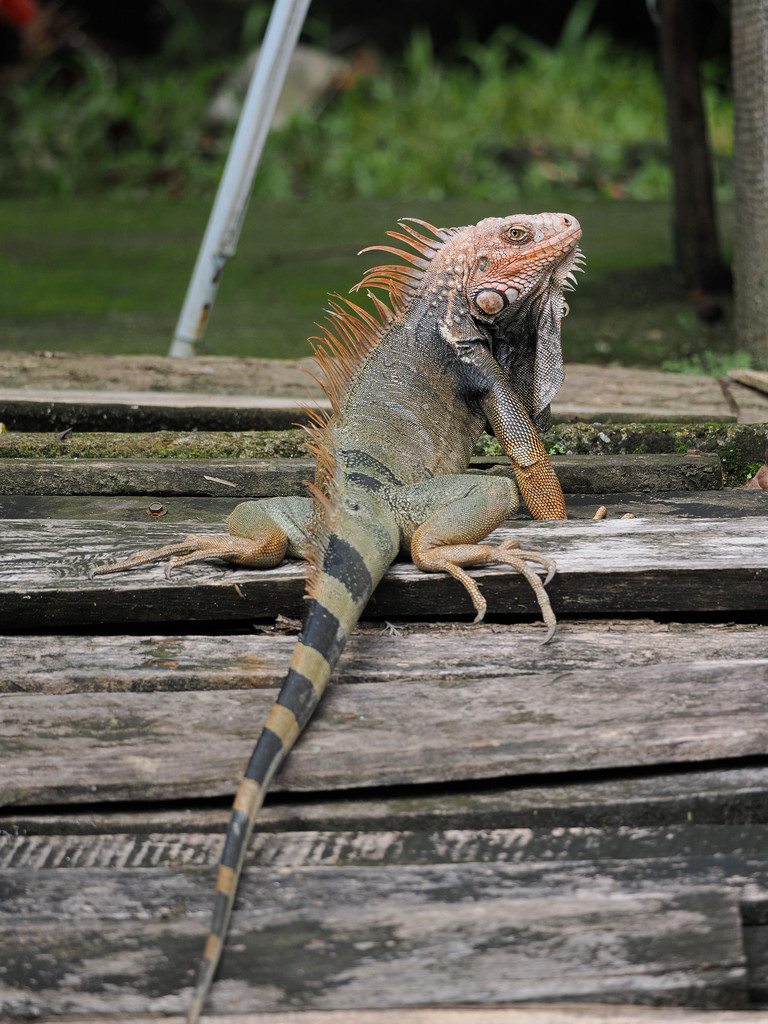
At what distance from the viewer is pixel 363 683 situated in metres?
2.33

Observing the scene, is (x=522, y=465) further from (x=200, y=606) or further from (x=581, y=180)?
(x=581, y=180)

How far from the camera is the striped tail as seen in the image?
1793mm

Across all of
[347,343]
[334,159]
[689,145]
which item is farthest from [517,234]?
[334,159]

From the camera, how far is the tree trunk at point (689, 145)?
6152mm

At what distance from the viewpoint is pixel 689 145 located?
6.23 meters

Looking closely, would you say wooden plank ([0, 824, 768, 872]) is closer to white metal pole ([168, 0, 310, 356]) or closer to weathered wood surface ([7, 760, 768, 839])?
weathered wood surface ([7, 760, 768, 839])

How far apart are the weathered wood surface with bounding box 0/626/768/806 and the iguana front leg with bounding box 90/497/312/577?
1.15 ft

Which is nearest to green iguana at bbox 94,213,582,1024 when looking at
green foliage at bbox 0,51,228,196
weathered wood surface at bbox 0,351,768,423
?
weathered wood surface at bbox 0,351,768,423

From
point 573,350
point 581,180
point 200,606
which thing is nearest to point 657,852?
point 200,606

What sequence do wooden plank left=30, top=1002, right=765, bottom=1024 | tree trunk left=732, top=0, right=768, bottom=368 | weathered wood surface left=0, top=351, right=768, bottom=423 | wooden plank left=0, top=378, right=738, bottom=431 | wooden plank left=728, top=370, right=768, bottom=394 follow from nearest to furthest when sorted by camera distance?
wooden plank left=30, top=1002, right=765, bottom=1024
wooden plank left=0, top=378, right=738, bottom=431
weathered wood surface left=0, top=351, right=768, bottom=423
wooden plank left=728, top=370, right=768, bottom=394
tree trunk left=732, top=0, right=768, bottom=368

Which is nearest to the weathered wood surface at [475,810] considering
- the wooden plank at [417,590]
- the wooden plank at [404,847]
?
the wooden plank at [404,847]

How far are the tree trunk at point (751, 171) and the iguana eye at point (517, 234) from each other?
1.80 metres

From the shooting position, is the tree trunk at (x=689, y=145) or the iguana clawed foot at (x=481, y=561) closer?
the iguana clawed foot at (x=481, y=561)

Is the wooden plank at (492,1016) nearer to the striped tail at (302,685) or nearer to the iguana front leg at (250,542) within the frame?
the striped tail at (302,685)
